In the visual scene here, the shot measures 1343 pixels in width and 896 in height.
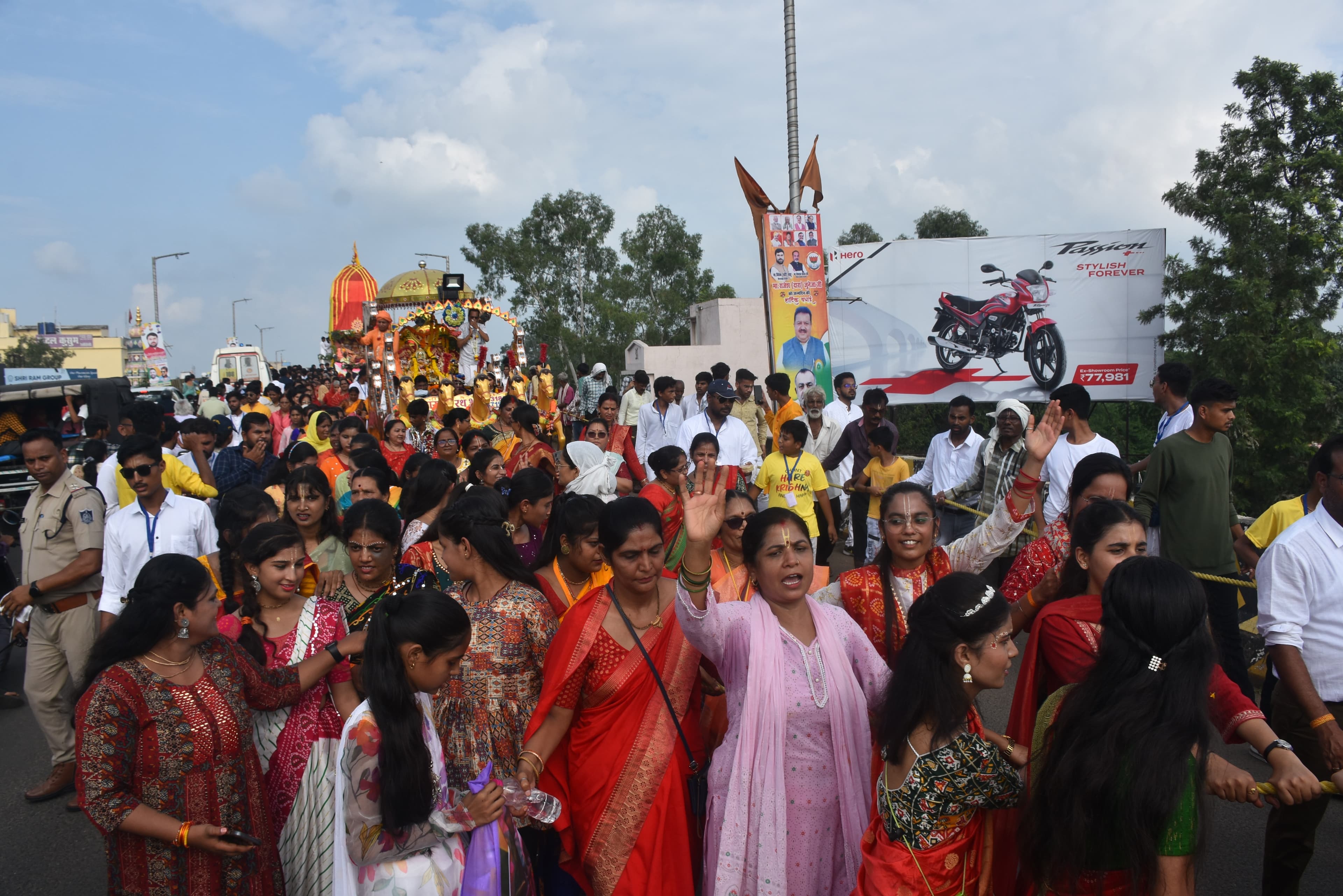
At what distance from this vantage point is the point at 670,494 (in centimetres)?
511

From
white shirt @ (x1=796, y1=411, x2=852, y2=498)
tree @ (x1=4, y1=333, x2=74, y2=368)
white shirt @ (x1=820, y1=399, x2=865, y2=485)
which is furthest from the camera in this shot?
tree @ (x1=4, y1=333, x2=74, y2=368)

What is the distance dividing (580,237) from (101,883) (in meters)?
34.7

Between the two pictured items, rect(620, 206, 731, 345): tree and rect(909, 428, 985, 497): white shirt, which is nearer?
rect(909, 428, 985, 497): white shirt

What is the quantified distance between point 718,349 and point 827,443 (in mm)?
13283

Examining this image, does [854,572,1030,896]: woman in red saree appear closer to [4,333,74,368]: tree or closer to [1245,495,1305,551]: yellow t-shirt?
[1245,495,1305,551]: yellow t-shirt

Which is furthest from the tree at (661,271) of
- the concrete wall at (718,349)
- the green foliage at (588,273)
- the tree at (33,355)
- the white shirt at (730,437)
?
the tree at (33,355)

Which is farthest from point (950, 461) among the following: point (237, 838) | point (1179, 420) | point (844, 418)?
point (237, 838)

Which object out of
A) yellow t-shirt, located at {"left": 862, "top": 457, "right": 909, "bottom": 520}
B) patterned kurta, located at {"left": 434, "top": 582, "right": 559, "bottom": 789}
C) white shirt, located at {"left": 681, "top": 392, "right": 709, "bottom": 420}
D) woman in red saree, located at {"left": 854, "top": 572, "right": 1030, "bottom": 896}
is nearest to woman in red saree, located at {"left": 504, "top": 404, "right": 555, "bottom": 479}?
yellow t-shirt, located at {"left": 862, "top": 457, "right": 909, "bottom": 520}

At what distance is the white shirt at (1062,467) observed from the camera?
5242mm

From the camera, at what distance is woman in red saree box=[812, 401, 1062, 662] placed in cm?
318

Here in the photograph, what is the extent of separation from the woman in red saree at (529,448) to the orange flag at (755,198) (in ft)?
19.6

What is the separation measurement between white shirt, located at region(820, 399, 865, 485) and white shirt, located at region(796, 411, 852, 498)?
4cm

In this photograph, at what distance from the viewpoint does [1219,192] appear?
48.0 feet

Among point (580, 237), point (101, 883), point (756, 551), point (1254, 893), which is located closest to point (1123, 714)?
point (756, 551)
